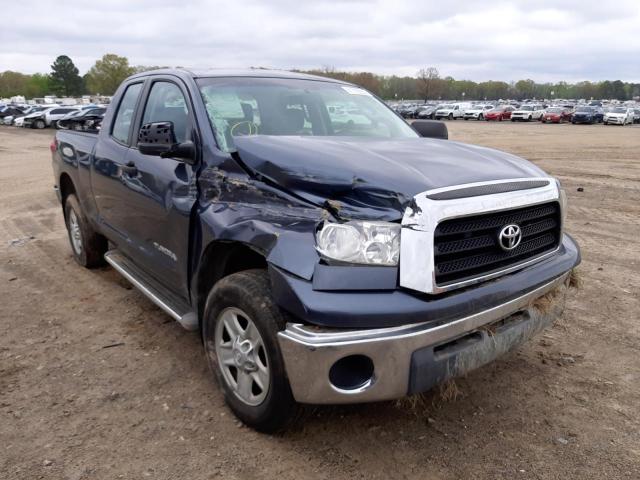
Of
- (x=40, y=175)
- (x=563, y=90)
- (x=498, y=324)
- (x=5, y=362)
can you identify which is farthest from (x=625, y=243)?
(x=563, y=90)

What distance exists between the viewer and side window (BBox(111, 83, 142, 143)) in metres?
4.51

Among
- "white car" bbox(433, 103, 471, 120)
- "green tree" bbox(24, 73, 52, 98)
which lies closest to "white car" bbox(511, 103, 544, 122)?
"white car" bbox(433, 103, 471, 120)

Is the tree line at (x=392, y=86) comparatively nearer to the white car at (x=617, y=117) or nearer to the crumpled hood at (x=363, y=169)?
the white car at (x=617, y=117)

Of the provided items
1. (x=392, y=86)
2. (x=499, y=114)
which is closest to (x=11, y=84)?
(x=392, y=86)

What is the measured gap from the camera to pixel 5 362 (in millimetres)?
3770

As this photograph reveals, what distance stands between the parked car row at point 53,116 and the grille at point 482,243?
26.0 metres

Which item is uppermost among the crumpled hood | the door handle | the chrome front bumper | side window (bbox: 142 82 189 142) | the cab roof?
the cab roof

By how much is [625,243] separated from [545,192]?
4.37 metres

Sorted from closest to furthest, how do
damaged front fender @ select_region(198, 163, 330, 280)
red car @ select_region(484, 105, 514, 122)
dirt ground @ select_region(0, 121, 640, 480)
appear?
damaged front fender @ select_region(198, 163, 330, 280), dirt ground @ select_region(0, 121, 640, 480), red car @ select_region(484, 105, 514, 122)

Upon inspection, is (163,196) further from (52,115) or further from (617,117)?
(617,117)

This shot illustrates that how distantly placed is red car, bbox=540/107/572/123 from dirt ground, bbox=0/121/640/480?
49694mm

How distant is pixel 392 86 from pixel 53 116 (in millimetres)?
115674

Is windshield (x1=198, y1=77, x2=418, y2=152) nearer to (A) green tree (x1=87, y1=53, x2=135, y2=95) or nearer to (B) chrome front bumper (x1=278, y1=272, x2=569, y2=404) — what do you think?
(B) chrome front bumper (x1=278, y1=272, x2=569, y2=404)

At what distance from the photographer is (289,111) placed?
151 inches
